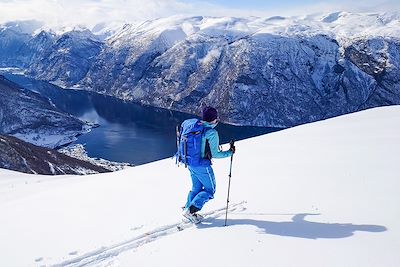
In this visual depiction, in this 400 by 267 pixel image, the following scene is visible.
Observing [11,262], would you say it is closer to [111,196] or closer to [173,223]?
[173,223]

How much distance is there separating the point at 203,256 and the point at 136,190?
6782 millimetres

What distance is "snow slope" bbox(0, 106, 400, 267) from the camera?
25.6 ft

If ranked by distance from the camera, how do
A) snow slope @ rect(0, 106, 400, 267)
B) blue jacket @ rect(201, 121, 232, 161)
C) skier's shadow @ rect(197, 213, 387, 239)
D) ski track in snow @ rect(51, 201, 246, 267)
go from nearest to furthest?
snow slope @ rect(0, 106, 400, 267), skier's shadow @ rect(197, 213, 387, 239), ski track in snow @ rect(51, 201, 246, 267), blue jacket @ rect(201, 121, 232, 161)

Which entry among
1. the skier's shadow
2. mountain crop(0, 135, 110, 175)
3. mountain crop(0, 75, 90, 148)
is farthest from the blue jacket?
mountain crop(0, 75, 90, 148)

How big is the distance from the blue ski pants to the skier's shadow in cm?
66

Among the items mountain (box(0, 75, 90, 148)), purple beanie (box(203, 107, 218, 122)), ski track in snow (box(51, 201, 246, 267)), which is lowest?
mountain (box(0, 75, 90, 148))

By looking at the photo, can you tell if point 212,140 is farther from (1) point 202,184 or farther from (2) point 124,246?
(2) point 124,246

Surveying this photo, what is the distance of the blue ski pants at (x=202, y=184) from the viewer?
32.9ft

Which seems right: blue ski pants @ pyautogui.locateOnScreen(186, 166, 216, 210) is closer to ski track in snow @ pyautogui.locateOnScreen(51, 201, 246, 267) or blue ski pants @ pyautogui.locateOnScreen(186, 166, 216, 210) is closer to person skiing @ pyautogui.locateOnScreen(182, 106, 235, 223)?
person skiing @ pyautogui.locateOnScreen(182, 106, 235, 223)

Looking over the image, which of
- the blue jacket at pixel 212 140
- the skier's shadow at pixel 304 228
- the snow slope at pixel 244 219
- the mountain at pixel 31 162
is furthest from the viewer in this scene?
the mountain at pixel 31 162

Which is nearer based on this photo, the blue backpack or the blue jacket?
the blue jacket

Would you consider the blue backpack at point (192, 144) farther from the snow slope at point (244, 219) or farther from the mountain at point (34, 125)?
the mountain at point (34, 125)

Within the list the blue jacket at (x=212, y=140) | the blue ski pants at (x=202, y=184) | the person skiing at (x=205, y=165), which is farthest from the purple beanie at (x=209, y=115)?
the blue ski pants at (x=202, y=184)

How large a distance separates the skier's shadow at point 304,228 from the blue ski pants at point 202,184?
2.17ft
